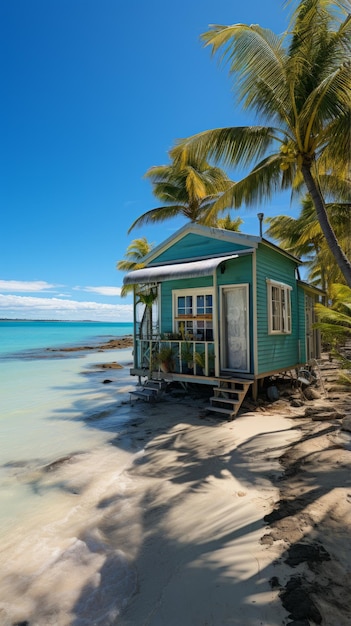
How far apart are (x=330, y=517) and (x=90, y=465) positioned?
4.14 m

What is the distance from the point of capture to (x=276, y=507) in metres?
4.08

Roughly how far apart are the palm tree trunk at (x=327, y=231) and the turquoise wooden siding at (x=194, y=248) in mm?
2544

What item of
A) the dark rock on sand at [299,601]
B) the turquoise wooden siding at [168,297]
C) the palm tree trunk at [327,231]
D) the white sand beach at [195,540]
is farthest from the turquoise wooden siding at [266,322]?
the dark rock on sand at [299,601]

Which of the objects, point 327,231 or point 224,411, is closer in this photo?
point 327,231

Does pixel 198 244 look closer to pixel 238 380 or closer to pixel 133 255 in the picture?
pixel 238 380

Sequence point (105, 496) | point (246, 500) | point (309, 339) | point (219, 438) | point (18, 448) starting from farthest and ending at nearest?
point (309, 339)
point (18, 448)
point (219, 438)
point (105, 496)
point (246, 500)

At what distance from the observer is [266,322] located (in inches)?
382

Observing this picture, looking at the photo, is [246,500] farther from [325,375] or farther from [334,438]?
[325,375]

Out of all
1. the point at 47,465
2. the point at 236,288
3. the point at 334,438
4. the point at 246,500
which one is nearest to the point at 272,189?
the point at 236,288

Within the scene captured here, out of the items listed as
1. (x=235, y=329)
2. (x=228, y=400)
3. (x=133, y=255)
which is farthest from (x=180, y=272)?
(x=133, y=255)

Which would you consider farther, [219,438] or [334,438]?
[219,438]

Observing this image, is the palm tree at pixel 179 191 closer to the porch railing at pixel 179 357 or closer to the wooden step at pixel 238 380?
A: the porch railing at pixel 179 357

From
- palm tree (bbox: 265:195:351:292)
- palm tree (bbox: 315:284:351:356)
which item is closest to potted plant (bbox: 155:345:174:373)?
palm tree (bbox: 315:284:351:356)

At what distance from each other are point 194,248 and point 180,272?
69.2 inches
